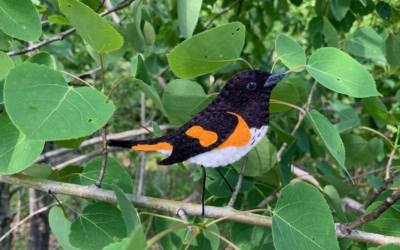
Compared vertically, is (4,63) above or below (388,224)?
above

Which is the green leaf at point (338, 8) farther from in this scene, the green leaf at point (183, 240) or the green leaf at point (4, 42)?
the green leaf at point (4, 42)

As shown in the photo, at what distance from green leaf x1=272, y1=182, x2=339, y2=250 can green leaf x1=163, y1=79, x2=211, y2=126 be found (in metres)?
0.27

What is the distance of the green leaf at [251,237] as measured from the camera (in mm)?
692

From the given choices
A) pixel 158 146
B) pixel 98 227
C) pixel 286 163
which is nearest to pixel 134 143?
pixel 158 146

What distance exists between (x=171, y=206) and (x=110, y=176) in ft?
0.59

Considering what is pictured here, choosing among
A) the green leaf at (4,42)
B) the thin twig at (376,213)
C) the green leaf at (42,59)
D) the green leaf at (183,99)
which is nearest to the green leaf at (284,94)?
the green leaf at (183,99)

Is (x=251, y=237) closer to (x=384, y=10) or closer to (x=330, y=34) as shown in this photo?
(x=330, y=34)

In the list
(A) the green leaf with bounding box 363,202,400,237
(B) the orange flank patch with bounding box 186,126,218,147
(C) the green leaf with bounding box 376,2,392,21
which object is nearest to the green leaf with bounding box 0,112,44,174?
(B) the orange flank patch with bounding box 186,126,218,147

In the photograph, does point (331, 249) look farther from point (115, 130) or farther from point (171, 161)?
point (115, 130)

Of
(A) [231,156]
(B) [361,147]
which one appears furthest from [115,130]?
(A) [231,156]

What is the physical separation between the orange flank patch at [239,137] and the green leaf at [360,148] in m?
0.69

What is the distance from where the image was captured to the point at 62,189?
0.61 m

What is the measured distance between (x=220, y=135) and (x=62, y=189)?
362mm

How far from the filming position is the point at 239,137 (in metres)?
0.52
